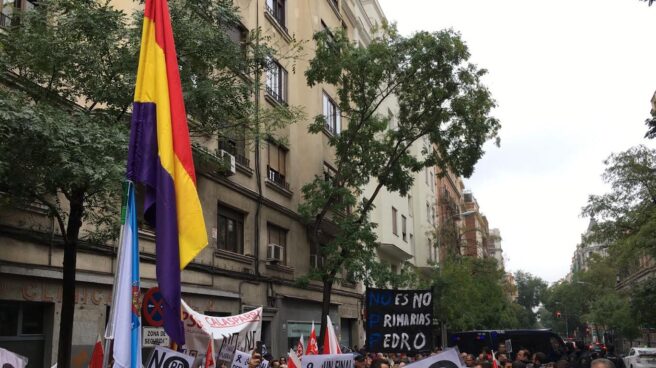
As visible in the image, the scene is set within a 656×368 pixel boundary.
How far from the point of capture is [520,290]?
13712 centimetres

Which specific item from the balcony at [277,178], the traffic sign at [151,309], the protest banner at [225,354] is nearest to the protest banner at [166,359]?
the protest banner at [225,354]

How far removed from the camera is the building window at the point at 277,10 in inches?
899

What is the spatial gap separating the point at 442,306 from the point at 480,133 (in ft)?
57.8

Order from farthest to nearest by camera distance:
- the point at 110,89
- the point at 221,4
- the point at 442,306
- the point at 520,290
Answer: the point at 520,290, the point at 442,306, the point at 221,4, the point at 110,89

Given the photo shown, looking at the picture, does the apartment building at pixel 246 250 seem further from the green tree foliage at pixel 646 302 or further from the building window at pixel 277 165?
the green tree foliage at pixel 646 302

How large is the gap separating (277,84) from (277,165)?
9.02 feet

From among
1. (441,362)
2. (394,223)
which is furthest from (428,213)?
(441,362)

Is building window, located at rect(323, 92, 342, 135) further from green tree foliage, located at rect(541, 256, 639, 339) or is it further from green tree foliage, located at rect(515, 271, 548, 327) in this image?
green tree foliage, located at rect(515, 271, 548, 327)

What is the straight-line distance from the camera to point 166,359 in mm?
8180

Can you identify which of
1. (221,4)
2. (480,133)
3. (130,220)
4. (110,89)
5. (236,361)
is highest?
(480,133)

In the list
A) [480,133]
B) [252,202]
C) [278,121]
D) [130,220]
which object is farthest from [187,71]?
[480,133]

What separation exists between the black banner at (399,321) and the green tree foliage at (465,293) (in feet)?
84.6

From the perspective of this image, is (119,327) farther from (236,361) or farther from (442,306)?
(442,306)

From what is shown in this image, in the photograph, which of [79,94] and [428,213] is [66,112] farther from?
[428,213]
